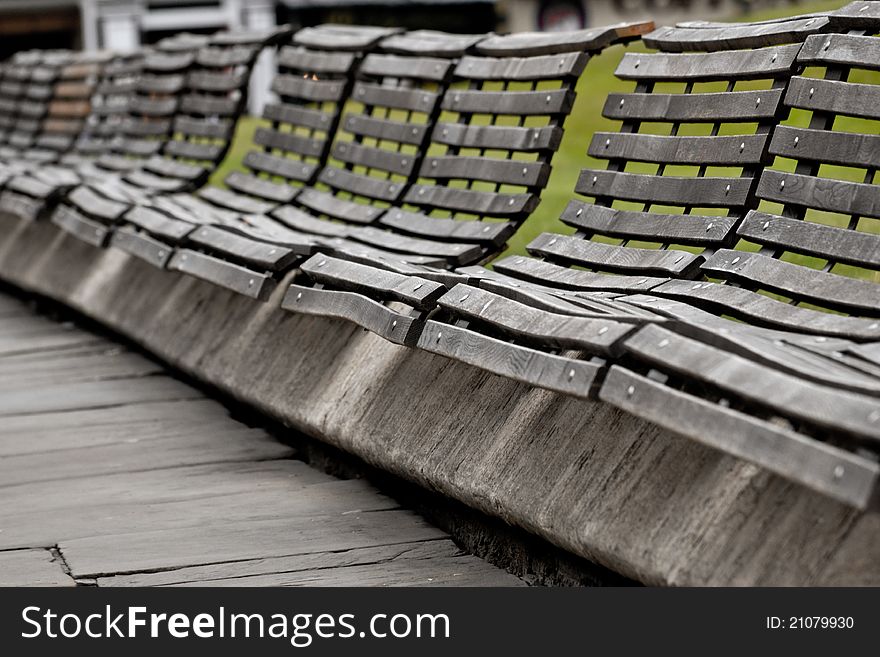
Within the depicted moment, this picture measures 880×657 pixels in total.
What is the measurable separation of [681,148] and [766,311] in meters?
0.99

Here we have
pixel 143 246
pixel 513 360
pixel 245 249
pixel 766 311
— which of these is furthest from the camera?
pixel 143 246

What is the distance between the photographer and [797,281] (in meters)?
3.88

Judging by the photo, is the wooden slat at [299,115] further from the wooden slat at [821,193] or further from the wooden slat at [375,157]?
the wooden slat at [821,193]

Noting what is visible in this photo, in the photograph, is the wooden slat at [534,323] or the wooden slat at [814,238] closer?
the wooden slat at [534,323]

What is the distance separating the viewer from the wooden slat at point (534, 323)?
3211 mm

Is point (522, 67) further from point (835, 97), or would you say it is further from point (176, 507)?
point (176, 507)

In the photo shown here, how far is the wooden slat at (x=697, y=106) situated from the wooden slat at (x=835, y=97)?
0.10 metres

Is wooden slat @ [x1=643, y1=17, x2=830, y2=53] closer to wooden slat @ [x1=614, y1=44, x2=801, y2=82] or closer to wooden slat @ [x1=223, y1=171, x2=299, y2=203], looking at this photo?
wooden slat @ [x1=614, y1=44, x2=801, y2=82]

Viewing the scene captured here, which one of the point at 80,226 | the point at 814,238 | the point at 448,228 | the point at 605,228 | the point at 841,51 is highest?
the point at 841,51

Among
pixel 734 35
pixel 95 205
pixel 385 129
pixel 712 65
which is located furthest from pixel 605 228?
pixel 95 205

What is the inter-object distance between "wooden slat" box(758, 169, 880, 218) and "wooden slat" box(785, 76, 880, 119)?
0.19 m

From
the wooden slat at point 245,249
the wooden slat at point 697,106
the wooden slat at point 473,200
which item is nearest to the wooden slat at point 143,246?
the wooden slat at point 245,249
